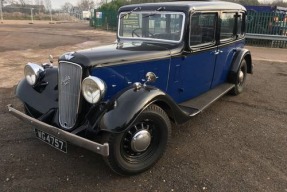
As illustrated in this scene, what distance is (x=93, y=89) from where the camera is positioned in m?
3.00

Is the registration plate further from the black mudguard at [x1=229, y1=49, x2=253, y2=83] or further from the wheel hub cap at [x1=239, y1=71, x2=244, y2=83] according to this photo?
the wheel hub cap at [x1=239, y1=71, x2=244, y2=83]

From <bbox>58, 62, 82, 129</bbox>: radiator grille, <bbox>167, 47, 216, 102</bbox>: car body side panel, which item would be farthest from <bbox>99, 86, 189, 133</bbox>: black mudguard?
<bbox>167, 47, 216, 102</bbox>: car body side panel

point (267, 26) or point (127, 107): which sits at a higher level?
point (267, 26)

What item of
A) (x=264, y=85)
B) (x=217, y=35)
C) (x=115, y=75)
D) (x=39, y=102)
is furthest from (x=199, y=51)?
(x=264, y=85)

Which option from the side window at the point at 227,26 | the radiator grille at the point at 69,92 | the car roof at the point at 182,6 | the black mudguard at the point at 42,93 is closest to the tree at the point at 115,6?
the side window at the point at 227,26

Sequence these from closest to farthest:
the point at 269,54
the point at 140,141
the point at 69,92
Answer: the point at 140,141, the point at 69,92, the point at 269,54

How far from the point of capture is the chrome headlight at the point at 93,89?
2.95m

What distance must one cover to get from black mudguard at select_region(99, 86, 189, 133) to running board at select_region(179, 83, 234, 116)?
35.2 inches

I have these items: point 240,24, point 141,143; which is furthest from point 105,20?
point 141,143

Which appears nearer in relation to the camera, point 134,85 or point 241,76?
point 134,85

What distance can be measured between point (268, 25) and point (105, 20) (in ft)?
52.3

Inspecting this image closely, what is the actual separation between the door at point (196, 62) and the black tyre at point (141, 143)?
881 mm

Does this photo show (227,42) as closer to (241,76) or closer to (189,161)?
(241,76)

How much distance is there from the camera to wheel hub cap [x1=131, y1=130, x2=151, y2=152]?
3.10 meters
